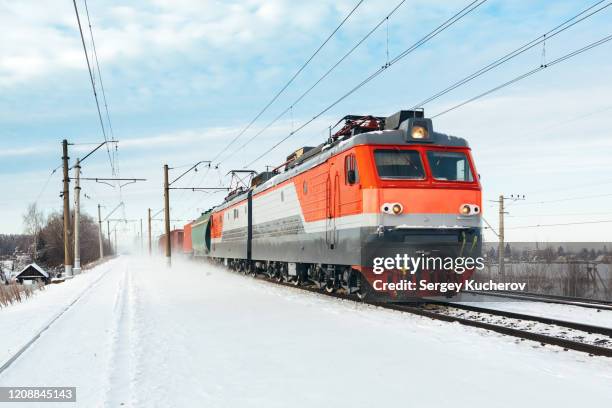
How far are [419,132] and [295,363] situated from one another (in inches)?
278

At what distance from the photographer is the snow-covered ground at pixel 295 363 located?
20.0 feet

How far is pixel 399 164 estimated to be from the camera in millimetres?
12789

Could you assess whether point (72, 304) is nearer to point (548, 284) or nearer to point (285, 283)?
point (285, 283)

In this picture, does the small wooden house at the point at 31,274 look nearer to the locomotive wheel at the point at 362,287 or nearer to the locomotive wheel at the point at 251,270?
the locomotive wheel at the point at 251,270

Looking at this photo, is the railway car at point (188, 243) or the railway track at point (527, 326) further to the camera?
the railway car at point (188, 243)

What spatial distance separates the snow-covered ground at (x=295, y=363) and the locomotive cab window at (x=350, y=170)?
281 cm

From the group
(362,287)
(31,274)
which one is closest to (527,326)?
(362,287)

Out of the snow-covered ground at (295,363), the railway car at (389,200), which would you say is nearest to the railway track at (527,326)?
the snow-covered ground at (295,363)

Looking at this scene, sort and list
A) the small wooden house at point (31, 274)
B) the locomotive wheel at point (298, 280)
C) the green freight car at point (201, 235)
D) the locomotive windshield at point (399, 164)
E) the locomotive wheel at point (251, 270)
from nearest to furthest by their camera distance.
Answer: the locomotive windshield at point (399, 164) → the locomotive wheel at point (298, 280) → the locomotive wheel at point (251, 270) → the small wooden house at point (31, 274) → the green freight car at point (201, 235)

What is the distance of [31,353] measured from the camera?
8625 millimetres

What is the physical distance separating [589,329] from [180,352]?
6605mm

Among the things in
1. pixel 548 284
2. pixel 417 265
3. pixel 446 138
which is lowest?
pixel 548 284

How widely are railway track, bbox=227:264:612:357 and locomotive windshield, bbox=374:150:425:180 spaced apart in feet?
9.30

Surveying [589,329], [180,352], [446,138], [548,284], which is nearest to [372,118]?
[446,138]
